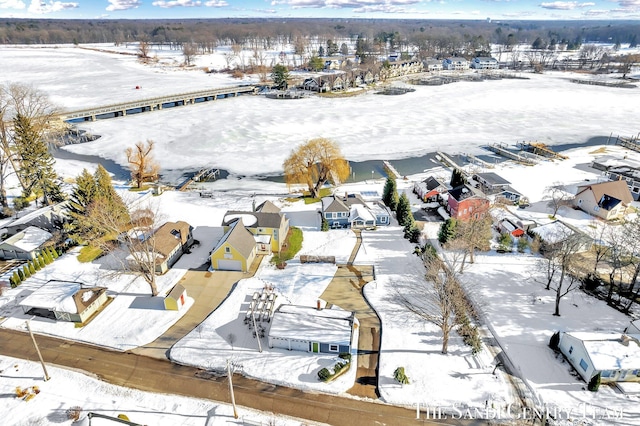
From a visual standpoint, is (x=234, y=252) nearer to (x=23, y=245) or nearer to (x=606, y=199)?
(x=23, y=245)

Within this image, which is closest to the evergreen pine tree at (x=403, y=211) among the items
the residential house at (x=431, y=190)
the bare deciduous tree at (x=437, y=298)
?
the bare deciduous tree at (x=437, y=298)

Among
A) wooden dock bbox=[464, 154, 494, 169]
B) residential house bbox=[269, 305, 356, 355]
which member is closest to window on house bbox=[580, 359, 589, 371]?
residential house bbox=[269, 305, 356, 355]

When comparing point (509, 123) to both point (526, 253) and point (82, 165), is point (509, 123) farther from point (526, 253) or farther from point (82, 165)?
point (82, 165)

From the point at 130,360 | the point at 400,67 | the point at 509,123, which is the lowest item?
the point at 130,360

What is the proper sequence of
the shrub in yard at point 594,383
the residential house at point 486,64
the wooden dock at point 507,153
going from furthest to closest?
the residential house at point 486,64, the wooden dock at point 507,153, the shrub in yard at point 594,383

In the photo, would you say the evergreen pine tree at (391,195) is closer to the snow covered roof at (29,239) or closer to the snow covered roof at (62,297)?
the snow covered roof at (62,297)

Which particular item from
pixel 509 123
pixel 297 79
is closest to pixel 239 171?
pixel 509 123
